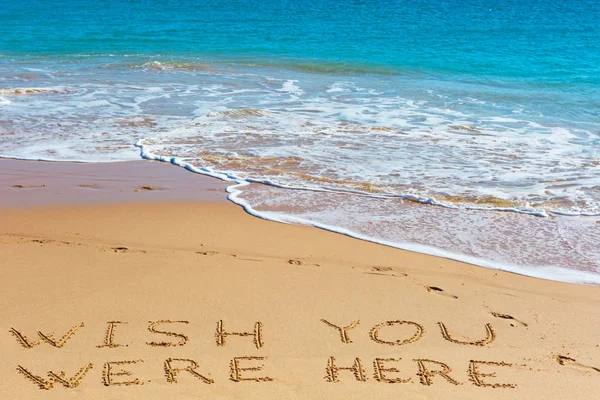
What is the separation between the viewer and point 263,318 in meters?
3.94

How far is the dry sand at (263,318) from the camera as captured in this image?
130 inches

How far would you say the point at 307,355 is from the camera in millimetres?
3555

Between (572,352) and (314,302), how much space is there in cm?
152

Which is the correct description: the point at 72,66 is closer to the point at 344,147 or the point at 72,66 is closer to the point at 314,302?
the point at 344,147

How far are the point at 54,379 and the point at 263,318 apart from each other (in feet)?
4.02

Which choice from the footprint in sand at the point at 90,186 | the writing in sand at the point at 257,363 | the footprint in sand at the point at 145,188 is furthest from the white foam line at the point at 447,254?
the footprint in sand at the point at 90,186

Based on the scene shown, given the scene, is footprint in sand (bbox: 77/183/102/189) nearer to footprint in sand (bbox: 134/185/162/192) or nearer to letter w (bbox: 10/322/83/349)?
footprint in sand (bbox: 134/185/162/192)

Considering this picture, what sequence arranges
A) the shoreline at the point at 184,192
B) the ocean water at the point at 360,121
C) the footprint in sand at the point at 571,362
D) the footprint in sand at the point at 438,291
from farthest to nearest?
the ocean water at the point at 360,121 < the shoreline at the point at 184,192 < the footprint in sand at the point at 438,291 < the footprint in sand at the point at 571,362

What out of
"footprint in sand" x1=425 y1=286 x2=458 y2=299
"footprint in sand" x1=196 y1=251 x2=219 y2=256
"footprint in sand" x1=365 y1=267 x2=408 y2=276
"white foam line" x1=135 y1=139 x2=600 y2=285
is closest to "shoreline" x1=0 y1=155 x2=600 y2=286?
"white foam line" x1=135 y1=139 x2=600 y2=285

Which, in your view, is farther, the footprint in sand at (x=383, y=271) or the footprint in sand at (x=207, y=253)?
the footprint in sand at (x=207, y=253)

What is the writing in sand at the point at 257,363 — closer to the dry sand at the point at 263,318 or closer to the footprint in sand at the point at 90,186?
the dry sand at the point at 263,318

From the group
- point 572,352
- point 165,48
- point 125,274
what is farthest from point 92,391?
point 165,48

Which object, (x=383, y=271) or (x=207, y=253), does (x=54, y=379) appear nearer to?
(x=207, y=253)

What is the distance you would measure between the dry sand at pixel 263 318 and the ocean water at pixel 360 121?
0.62 metres
